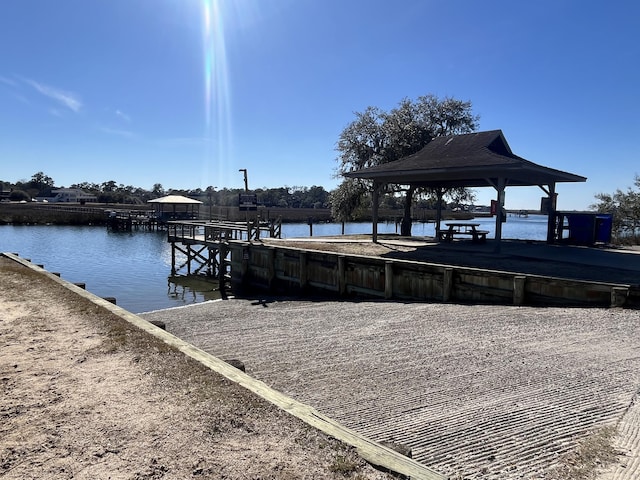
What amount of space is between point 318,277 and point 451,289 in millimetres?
5308

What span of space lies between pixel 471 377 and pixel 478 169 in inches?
401

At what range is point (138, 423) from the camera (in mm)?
3373

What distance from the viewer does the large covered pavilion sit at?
47.0 feet

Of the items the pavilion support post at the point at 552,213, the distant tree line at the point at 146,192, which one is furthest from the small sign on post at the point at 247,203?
the distant tree line at the point at 146,192

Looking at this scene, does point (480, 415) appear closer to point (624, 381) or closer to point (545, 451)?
point (545, 451)

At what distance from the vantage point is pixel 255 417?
3.46 m

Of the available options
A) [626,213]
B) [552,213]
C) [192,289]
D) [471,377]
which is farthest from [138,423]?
[626,213]

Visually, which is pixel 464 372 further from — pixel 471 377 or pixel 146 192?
pixel 146 192

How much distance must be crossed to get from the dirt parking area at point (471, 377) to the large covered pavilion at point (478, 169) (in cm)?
665

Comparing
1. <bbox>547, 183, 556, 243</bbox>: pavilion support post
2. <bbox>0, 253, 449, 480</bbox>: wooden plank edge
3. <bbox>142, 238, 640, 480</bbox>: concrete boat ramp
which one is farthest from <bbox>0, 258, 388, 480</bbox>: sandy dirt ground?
<bbox>547, 183, 556, 243</bbox>: pavilion support post

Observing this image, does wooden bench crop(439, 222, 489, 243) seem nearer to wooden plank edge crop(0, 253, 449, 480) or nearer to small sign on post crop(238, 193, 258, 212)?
small sign on post crop(238, 193, 258, 212)

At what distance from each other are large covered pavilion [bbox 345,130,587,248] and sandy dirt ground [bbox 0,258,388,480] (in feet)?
39.5

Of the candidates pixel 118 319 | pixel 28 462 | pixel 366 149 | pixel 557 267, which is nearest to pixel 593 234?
pixel 557 267

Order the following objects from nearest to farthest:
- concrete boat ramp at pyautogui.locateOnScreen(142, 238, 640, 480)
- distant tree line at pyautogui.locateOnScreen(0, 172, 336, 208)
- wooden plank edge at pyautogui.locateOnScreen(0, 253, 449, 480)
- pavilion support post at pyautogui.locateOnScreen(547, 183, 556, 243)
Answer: wooden plank edge at pyautogui.locateOnScreen(0, 253, 449, 480) → concrete boat ramp at pyautogui.locateOnScreen(142, 238, 640, 480) → pavilion support post at pyautogui.locateOnScreen(547, 183, 556, 243) → distant tree line at pyautogui.locateOnScreen(0, 172, 336, 208)
